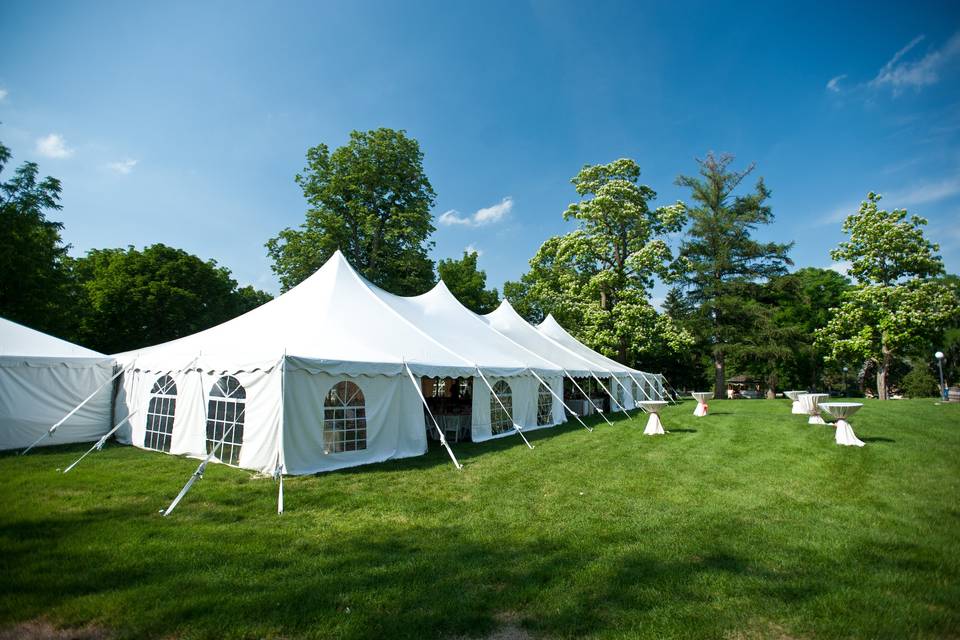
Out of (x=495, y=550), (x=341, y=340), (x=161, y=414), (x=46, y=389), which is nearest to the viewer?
(x=495, y=550)

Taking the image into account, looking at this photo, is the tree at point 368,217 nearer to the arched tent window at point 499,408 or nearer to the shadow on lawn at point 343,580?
the arched tent window at point 499,408

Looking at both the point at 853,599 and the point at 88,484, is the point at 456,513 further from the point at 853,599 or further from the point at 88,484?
the point at 88,484

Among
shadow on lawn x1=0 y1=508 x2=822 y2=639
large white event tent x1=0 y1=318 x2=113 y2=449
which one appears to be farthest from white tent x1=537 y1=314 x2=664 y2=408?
large white event tent x1=0 y1=318 x2=113 y2=449

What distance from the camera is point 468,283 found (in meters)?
30.0

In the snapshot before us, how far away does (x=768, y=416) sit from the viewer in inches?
499

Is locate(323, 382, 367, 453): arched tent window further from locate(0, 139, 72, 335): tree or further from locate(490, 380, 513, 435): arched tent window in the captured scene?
locate(0, 139, 72, 335): tree

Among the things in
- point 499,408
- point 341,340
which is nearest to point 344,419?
point 341,340

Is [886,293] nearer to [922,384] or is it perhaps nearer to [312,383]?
[922,384]

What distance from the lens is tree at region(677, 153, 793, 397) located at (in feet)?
78.0

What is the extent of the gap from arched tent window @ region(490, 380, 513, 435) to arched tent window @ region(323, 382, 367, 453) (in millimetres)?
3489

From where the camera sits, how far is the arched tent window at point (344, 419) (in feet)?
22.1

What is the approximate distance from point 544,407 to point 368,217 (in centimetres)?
1243

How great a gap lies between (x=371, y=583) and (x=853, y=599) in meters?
3.03

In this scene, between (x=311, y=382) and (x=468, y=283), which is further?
(x=468, y=283)
